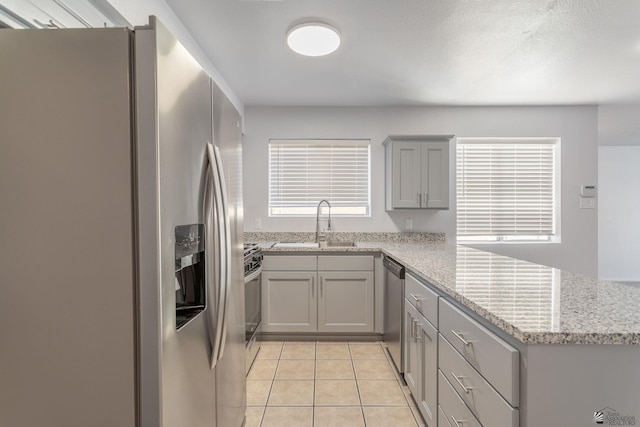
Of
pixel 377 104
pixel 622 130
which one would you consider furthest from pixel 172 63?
pixel 622 130

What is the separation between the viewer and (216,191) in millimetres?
1133

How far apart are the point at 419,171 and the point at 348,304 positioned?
1.59m

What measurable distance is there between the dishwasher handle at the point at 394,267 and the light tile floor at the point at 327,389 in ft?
2.56

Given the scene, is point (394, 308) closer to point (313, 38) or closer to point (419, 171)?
point (419, 171)

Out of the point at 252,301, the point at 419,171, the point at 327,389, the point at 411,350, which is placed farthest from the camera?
the point at 419,171

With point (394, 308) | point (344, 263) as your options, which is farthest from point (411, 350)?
point (344, 263)

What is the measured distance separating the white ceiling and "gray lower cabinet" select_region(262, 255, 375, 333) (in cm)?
172

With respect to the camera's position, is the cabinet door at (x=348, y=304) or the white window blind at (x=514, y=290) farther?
the cabinet door at (x=348, y=304)

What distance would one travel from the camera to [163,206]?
2.96 feet

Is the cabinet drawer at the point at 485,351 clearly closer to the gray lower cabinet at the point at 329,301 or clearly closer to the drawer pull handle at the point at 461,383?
the drawer pull handle at the point at 461,383

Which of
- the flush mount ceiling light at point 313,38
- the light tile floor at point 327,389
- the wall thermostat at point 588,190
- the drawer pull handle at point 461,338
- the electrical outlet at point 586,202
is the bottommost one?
the light tile floor at point 327,389

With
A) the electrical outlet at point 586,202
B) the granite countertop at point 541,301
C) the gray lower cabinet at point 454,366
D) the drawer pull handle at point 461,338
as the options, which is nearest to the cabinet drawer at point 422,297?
the gray lower cabinet at point 454,366

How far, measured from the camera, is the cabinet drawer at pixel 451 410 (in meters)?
1.17

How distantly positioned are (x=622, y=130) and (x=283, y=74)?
17.1 ft
